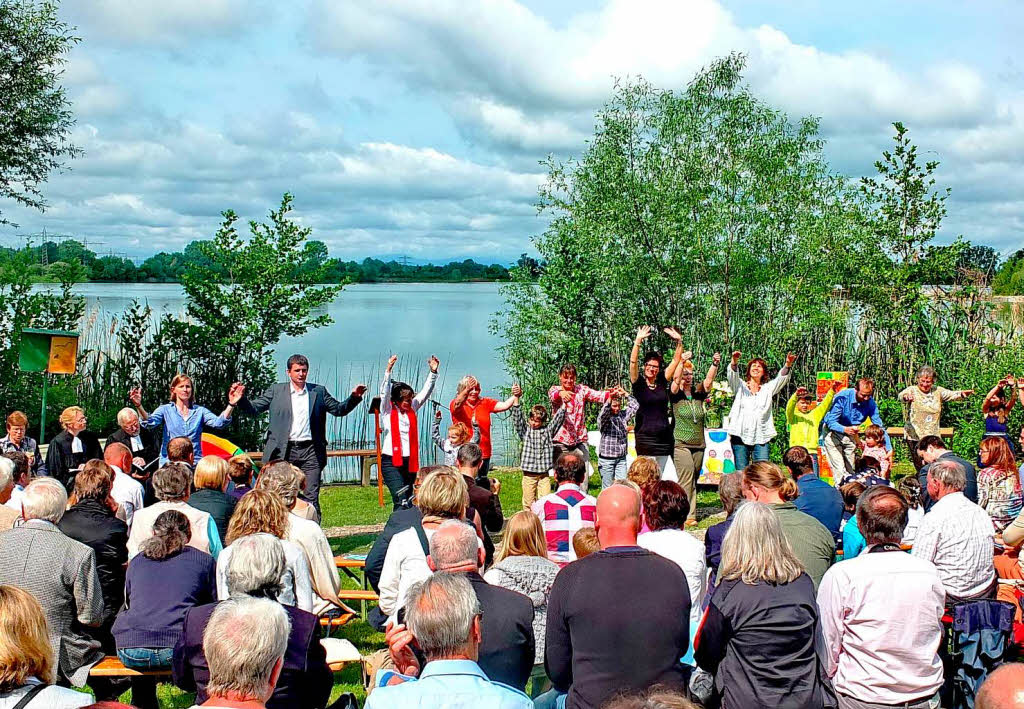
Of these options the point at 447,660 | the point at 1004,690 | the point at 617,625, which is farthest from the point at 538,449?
the point at 1004,690

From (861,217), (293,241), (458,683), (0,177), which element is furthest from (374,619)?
(0,177)

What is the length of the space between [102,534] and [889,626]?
3876mm

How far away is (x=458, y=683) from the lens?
2713mm

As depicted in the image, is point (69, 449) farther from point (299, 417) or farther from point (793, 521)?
point (793, 521)

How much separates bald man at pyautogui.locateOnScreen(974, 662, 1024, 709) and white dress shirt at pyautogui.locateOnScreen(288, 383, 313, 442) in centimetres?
685

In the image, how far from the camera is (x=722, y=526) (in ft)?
16.4

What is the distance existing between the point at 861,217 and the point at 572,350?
5271 mm

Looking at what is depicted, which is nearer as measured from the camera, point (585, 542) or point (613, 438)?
point (585, 542)

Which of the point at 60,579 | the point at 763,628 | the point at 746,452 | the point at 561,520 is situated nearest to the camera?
the point at 763,628

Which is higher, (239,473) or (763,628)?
(763,628)

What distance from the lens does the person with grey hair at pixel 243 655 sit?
8.89ft

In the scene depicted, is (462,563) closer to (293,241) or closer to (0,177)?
(293,241)

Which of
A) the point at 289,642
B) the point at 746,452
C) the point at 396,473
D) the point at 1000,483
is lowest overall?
the point at 396,473

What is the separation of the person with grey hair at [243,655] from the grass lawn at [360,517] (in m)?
2.38
